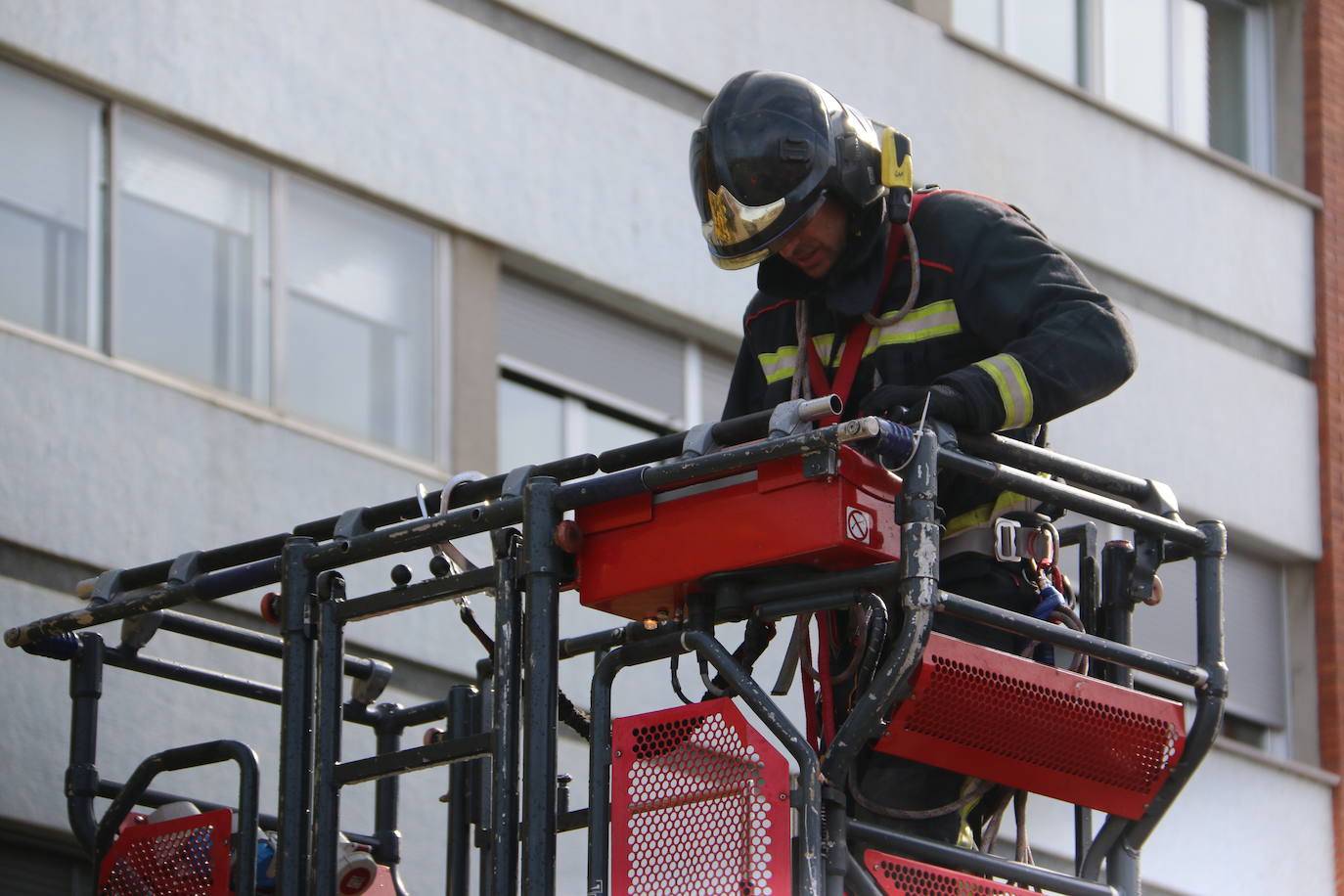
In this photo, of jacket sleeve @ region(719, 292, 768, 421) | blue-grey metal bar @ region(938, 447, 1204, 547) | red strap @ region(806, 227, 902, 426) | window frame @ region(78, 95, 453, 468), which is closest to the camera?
blue-grey metal bar @ region(938, 447, 1204, 547)

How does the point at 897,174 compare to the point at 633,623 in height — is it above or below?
above

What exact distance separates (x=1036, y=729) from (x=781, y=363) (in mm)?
1412

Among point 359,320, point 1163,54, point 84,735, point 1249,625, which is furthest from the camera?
point 1163,54

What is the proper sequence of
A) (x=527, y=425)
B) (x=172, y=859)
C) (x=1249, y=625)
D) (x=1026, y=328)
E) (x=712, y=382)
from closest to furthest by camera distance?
(x=1026, y=328) → (x=172, y=859) → (x=527, y=425) → (x=712, y=382) → (x=1249, y=625)

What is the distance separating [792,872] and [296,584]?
5.58ft

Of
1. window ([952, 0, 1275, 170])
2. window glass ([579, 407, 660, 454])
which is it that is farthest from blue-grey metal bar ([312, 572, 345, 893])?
window ([952, 0, 1275, 170])

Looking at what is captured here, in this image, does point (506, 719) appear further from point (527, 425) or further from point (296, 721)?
point (527, 425)

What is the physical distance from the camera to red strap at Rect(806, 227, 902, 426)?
21.6 ft

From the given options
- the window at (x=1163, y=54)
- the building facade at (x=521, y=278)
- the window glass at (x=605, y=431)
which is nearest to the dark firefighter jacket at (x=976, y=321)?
the building facade at (x=521, y=278)

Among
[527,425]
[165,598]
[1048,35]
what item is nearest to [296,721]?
[165,598]

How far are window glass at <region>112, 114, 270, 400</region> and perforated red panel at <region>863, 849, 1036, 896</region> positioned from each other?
211 inches

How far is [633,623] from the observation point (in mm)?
6891

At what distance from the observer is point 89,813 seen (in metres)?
7.39

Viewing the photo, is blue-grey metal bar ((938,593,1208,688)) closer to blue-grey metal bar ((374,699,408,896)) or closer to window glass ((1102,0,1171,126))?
blue-grey metal bar ((374,699,408,896))
